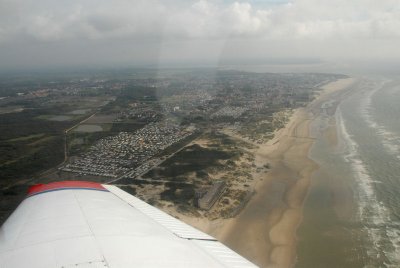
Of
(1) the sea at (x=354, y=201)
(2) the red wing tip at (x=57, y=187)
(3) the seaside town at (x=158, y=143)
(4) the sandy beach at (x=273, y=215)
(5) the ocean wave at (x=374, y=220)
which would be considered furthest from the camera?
(3) the seaside town at (x=158, y=143)

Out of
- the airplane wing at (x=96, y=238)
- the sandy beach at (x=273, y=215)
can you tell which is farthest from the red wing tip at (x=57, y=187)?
the sandy beach at (x=273, y=215)

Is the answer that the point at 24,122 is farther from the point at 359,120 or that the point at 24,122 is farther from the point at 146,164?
the point at 359,120

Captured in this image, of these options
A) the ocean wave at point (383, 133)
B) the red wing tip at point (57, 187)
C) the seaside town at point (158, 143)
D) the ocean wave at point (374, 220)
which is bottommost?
the seaside town at point (158, 143)

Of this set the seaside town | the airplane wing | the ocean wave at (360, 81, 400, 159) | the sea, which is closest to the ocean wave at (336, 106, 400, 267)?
the sea

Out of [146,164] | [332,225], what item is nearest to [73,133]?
[146,164]

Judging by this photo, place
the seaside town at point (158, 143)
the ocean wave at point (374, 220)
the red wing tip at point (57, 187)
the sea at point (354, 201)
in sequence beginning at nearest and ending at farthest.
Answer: the red wing tip at point (57, 187) < the ocean wave at point (374, 220) < the sea at point (354, 201) < the seaside town at point (158, 143)

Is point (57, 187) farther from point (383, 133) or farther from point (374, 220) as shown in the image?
point (383, 133)

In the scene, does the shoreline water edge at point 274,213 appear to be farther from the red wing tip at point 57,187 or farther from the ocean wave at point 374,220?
the red wing tip at point 57,187
